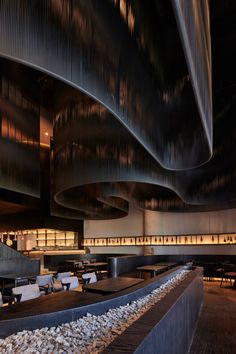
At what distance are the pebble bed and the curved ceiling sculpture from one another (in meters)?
2.62

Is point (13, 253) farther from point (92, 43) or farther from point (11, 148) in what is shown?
point (92, 43)

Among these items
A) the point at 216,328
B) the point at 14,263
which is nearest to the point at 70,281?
the point at 216,328

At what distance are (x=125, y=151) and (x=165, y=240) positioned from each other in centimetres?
1035

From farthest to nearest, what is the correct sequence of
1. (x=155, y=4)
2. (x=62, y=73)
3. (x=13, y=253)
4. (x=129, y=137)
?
(x=13, y=253)
(x=129, y=137)
(x=155, y=4)
(x=62, y=73)

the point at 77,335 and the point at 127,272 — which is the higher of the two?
the point at 77,335

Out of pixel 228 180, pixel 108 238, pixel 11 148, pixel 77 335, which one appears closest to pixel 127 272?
pixel 228 180

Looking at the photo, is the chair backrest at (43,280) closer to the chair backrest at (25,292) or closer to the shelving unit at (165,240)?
the chair backrest at (25,292)

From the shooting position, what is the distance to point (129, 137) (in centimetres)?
798

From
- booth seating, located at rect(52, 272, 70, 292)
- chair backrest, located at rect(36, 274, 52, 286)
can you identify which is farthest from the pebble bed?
chair backrest, located at rect(36, 274, 52, 286)

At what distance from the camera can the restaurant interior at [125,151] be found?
9.66 ft

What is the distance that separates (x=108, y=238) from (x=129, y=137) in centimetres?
1301

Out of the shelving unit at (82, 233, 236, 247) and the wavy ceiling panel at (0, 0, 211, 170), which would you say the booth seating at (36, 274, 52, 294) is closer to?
the wavy ceiling panel at (0, 0, 211, 170)

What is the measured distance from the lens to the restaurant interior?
295 centimetres

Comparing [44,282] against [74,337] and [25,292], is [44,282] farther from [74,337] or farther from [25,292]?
[74,337]
